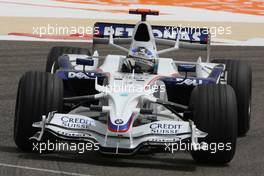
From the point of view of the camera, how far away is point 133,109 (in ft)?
38.5

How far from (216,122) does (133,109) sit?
0.94 meters

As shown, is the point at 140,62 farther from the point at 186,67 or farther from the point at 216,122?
the point at 216,122

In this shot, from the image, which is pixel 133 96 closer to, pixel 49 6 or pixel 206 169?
pixel 206 169

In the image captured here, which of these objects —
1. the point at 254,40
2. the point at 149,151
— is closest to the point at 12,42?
the point at 254,40

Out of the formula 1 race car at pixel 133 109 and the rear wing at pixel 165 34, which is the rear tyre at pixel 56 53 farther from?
the formula 1 race car at pixel 133 109

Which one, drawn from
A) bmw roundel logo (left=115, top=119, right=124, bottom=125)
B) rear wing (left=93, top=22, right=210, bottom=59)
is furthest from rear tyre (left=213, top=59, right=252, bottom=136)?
bmw roundel logo (left=115, top=119, right=124, bottom=125)

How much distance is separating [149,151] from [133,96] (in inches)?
30.0

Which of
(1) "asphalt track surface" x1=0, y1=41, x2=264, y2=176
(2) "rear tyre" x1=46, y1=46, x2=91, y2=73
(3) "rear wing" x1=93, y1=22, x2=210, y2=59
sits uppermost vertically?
(3) "rear wing" x1=93, y1=22, x2=210, y2=59

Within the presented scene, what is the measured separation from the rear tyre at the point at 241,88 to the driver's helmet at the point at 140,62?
124 cm

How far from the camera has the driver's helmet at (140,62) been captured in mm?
13609

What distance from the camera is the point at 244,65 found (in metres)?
14.8

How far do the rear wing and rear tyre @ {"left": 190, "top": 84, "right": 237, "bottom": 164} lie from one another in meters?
3.75

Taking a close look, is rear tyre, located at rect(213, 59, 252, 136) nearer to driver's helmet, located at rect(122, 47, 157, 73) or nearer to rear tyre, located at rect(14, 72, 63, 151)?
driver's helmet, located at rect(122, 47, 157, 73)

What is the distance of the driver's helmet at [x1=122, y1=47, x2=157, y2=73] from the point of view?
13.6 m
